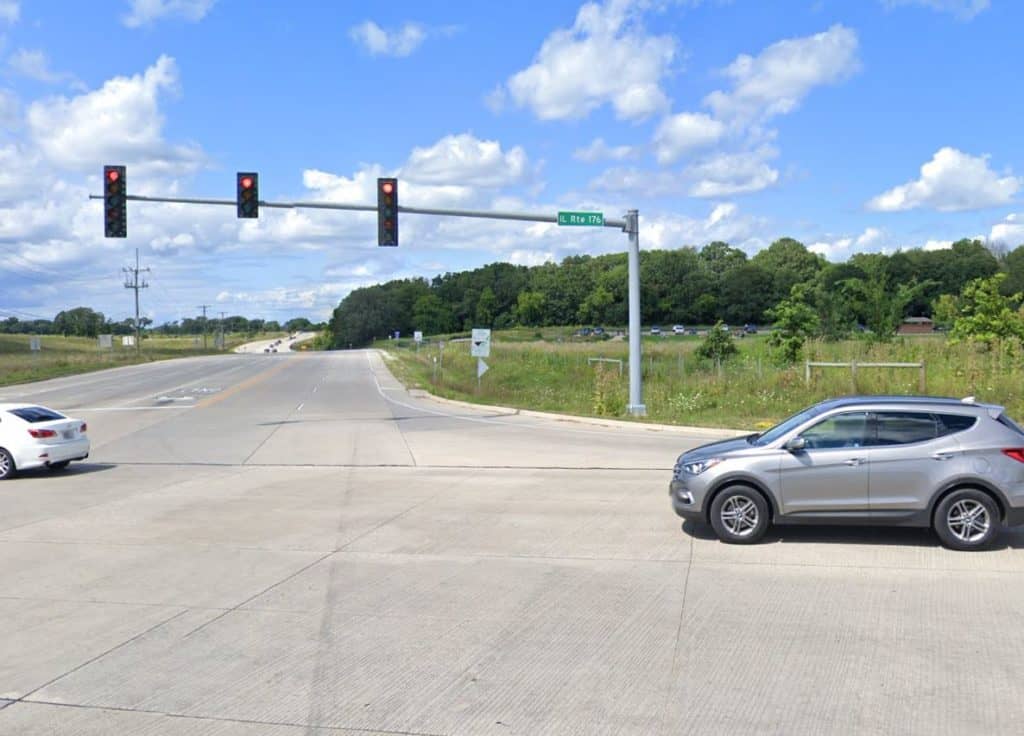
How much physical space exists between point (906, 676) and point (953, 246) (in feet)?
474

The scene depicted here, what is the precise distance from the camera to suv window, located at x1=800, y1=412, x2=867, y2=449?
9789 millimetres

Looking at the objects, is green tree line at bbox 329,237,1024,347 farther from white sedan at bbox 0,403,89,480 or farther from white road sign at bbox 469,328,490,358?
white sedan at bbox 0,403,89,480

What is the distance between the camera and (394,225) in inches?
965

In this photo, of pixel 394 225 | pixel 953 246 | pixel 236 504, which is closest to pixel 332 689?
pixel 236 504

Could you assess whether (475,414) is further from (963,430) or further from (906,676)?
(906,676)

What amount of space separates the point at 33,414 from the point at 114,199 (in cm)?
820

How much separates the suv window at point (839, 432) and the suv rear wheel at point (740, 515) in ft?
2.67

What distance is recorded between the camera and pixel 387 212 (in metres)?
24.4

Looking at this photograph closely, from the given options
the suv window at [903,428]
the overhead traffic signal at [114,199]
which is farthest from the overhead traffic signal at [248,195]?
the suv window at [903,428]

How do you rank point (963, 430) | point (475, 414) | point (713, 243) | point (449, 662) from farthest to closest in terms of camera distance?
1. point (713, 243)
2. point (475, 414)
3. point (963, 430)
4. point (449, 662)

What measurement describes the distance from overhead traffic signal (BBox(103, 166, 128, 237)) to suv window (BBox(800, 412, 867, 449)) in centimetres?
1942

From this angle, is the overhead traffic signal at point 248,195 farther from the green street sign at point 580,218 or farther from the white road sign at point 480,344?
the white road sign at point 480,344

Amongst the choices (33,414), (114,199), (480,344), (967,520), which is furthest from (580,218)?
(967,520)

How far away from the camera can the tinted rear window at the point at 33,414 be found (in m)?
17.0
